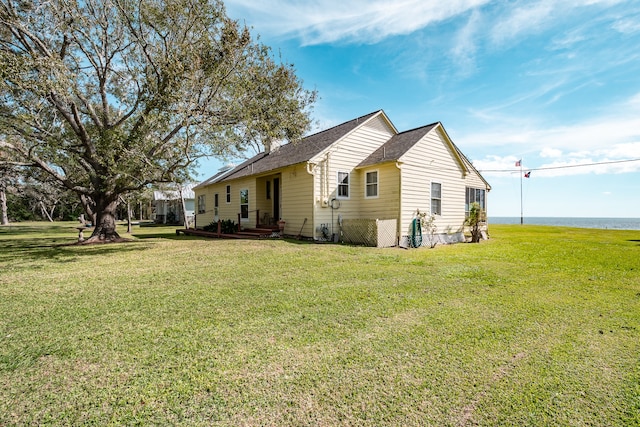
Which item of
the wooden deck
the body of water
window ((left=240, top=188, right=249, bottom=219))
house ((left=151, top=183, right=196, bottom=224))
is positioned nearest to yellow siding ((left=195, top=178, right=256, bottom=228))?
window ((left=240, top=188, right=249, bottom=219))

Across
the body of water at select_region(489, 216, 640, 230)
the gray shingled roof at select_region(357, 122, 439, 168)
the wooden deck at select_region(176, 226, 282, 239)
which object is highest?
the gray shingled roof at select_region(357, 122, 439, 168)

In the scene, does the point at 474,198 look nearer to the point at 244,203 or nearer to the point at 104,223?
the point at 244,203

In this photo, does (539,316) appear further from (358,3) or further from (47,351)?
(358,3)

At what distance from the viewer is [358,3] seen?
9.51 meters

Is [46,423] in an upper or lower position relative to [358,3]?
lower

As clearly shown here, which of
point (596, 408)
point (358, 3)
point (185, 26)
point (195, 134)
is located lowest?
point (596, 408)

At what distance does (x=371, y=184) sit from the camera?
13.7 meters

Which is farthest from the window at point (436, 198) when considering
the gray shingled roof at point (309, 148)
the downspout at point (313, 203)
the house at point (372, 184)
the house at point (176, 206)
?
the house at point (176, 206)

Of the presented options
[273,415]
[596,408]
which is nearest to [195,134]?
[273,415]

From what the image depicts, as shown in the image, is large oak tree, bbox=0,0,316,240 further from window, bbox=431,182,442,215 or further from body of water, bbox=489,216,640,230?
body of water, bbox=489,216,640,230

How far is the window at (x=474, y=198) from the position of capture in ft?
53.1

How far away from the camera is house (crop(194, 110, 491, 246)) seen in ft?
41.1

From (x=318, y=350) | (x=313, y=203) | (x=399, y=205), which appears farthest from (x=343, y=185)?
(x=318, y=350)

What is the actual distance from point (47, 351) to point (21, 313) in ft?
5.90
